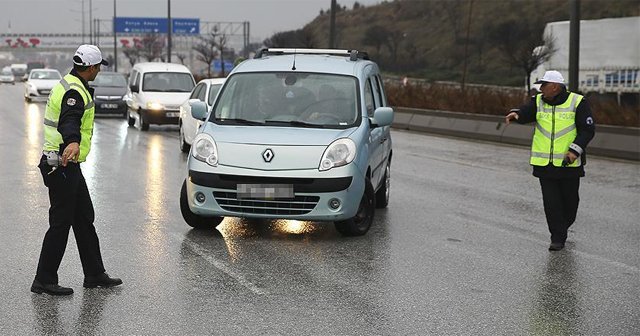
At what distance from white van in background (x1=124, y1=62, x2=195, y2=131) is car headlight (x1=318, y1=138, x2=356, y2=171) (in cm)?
1634

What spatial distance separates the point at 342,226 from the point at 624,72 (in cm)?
2653

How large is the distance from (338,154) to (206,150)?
1.24 metres

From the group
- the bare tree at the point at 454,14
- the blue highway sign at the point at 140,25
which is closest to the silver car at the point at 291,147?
the blue highway sign at the point at 140,25

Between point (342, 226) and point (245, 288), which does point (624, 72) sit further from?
point (245, 288)

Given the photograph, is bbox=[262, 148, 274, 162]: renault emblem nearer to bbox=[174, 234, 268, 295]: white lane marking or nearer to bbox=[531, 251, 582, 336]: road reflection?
bbox=[174, 234, 268, 295]: white lane marking

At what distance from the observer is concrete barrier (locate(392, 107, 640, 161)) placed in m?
19.9

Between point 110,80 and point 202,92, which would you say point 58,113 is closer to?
point 202,92

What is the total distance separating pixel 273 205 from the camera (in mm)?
9094

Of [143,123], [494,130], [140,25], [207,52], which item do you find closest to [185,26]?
[140,25]

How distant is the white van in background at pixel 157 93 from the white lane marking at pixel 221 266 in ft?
53.5

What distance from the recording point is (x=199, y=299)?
6.81 metres

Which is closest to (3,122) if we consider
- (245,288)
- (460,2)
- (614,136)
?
(614,136)

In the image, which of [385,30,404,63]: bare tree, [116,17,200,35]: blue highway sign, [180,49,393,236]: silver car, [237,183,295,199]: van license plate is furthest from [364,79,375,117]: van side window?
[385,30,404,63]: bare tree

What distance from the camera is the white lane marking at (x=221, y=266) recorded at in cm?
719
